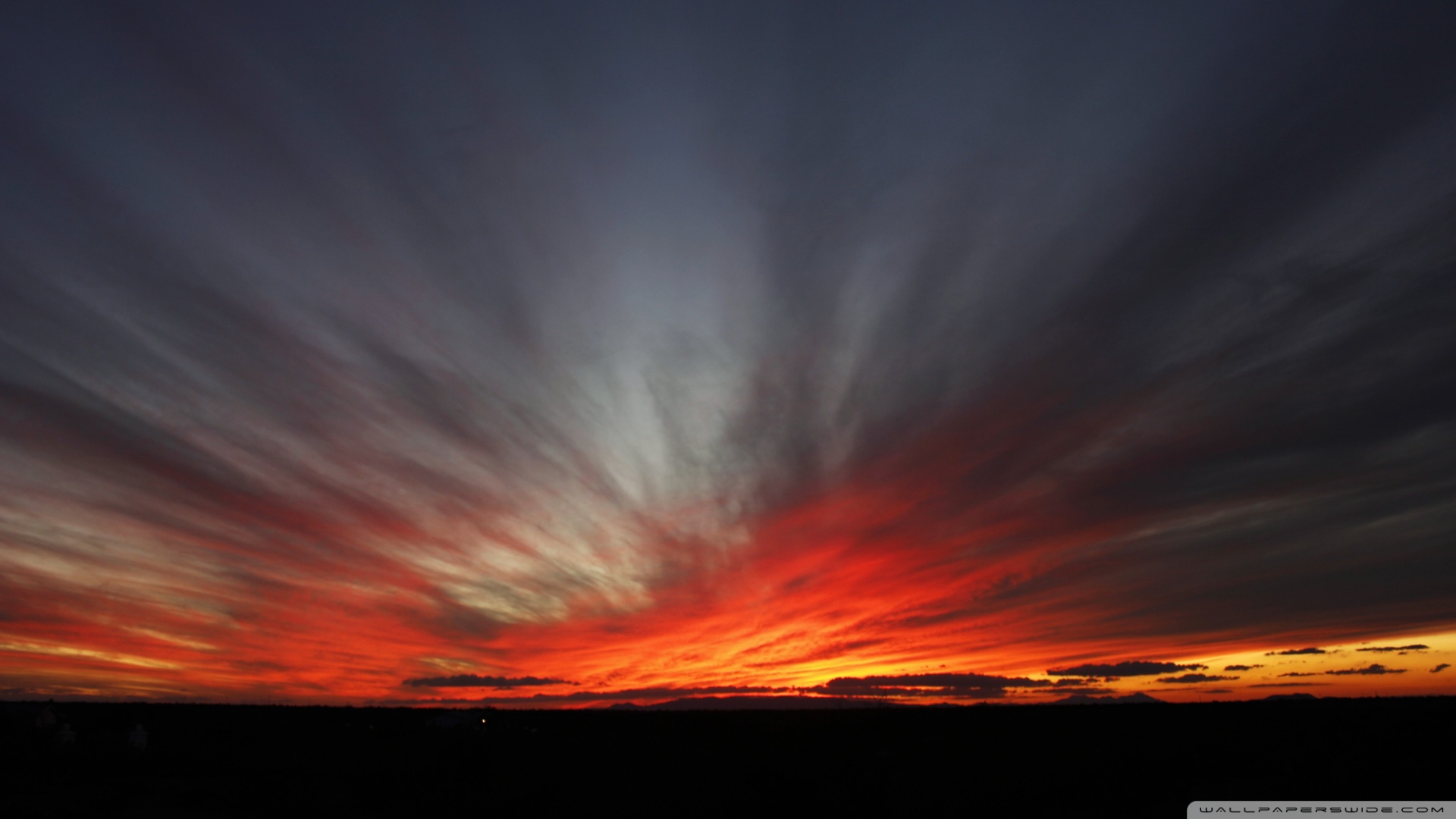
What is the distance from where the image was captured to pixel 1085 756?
51344 mm

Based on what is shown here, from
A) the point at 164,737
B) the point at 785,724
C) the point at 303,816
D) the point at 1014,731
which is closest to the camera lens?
the point at 303,816

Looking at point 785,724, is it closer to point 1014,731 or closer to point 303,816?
point 1014,731

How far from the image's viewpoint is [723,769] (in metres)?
47.8

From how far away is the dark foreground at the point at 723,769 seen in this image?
3438 cm

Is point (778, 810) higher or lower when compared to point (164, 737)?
lower

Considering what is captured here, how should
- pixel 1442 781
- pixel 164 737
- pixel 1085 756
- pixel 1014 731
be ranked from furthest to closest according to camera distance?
pixel 1014 731, pixel 164 737, pixel 1085 756, pixel 1442 781

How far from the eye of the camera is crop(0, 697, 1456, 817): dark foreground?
34375 millimetres

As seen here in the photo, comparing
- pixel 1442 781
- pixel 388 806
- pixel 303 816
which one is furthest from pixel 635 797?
pixel 1442 781

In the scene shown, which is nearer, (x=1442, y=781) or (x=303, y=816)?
(x=303, y=816)

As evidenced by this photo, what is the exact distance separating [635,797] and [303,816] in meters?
16.0

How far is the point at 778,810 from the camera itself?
109 feet

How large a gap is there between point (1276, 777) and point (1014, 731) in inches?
1655

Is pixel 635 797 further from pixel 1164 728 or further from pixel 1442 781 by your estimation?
pixel 1164 728

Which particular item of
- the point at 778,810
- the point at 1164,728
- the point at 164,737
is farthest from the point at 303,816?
the point at 1164,728
